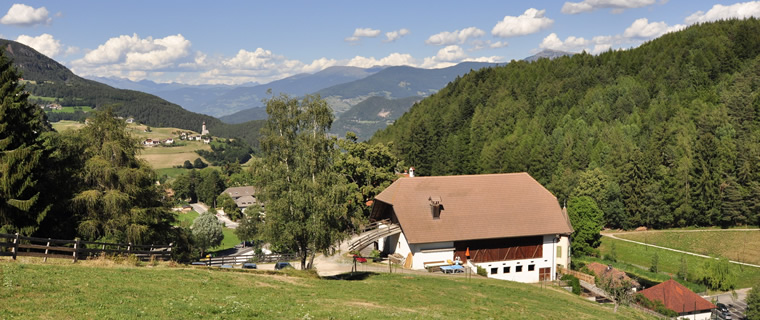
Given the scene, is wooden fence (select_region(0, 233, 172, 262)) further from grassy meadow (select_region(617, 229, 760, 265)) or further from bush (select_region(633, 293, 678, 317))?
grassy meadow (select_region(617, 229, 760, 265))

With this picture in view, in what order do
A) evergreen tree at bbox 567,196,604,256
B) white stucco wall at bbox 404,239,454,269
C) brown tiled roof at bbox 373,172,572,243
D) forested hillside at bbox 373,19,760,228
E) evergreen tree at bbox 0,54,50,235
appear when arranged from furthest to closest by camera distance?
1. forested hillside at bbox 373,19,760,228
2. evergreen tree at bbox 567,196,604,256
3. brown tiled roof at bbox 373,172,572,243
4. white stucco wall at bbox 404,239,454,269
5. evergreen tree at bbox 0,54,50,235

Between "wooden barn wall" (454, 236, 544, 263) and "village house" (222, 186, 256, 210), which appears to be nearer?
"wooden barn wall" (454, 236, 544, 263)

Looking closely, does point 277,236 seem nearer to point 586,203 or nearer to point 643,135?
point 586,203

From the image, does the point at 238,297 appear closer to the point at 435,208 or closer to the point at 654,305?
the point at 435,208

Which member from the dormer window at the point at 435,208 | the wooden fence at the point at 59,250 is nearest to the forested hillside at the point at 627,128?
the dormer window at the point at 435,208

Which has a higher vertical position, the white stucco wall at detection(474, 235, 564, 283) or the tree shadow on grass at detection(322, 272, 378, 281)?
the tree shadow on grass at detection(322, 272, 378, 281)

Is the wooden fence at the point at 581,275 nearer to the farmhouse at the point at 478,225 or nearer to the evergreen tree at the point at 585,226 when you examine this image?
the farmhouse at the point at 478,225

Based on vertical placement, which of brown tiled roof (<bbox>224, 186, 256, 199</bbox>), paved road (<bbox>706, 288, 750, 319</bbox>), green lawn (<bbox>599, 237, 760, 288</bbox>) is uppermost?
brown tiled roof (<bbox>224, 186, 256, 199</bbox>)

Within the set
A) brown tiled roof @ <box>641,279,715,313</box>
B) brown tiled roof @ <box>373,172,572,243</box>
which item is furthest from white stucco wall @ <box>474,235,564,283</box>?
brown tiled roof @ <box>641,279,715,313</box>

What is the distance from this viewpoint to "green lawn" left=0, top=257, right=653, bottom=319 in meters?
17.1

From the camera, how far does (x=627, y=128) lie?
101m

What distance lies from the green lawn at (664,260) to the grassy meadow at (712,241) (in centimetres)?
362

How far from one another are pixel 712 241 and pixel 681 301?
1366 inches

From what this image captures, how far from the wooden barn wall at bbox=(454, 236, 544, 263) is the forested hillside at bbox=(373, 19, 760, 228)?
125 ft
